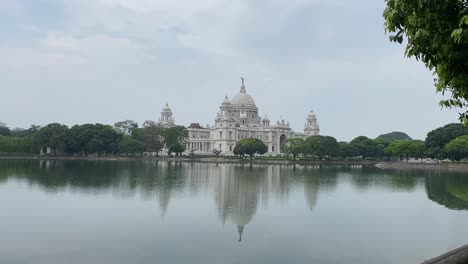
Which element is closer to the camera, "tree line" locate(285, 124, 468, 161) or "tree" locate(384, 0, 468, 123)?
"tree" locate(384, 0, 468, 123)

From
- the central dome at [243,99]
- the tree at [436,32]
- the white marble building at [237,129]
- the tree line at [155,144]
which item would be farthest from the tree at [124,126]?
the tree at [436,32]

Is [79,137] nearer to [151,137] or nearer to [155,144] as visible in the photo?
[151,137]

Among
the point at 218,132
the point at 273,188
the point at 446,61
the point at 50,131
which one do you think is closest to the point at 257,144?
the point at 218,132

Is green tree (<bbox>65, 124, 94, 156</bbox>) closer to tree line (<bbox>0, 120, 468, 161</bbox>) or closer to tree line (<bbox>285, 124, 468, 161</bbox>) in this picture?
tree line (<bbox>0, 120, 468, 161</bbox>)

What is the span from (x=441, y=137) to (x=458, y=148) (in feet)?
28.4

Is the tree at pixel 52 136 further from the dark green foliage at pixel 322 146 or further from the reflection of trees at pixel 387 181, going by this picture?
the reflection of trees at pixel 387 181

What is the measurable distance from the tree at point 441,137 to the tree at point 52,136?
60.4 metres

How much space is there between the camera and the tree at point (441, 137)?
238 feet

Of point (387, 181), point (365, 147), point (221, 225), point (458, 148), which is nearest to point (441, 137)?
point (458, 148)

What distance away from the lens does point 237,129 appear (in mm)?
109875

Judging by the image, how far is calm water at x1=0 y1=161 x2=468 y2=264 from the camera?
12.8 metres

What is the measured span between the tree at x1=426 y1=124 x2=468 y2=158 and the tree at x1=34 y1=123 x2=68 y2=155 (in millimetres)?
60377

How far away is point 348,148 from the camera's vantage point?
88062 millimetres

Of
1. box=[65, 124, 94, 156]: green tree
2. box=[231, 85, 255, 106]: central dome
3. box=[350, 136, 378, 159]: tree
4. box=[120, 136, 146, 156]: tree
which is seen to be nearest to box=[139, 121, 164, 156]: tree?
box=[120, 136, 146, 156]: tree
